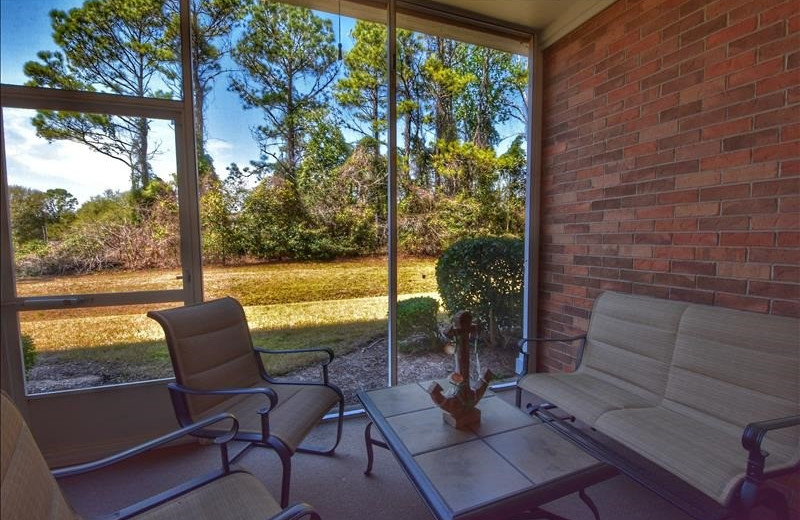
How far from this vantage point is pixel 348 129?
2775mm

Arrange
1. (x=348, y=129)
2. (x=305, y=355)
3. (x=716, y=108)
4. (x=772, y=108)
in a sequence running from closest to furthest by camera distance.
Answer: (x=772, y=108) < (x=716, y=108) < (x=348, y=129) < (x=305, y=355)

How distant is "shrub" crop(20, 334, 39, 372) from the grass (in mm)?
26

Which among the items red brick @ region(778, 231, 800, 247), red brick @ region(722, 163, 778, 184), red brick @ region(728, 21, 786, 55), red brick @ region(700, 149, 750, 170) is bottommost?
red brick @ region(778, 231, 800, 247)

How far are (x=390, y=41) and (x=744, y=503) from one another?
9.83 feet

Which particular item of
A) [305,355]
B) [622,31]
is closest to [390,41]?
[622,31]

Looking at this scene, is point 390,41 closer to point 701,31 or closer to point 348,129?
point 348,129

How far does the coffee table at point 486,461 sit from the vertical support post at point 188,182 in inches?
55.6

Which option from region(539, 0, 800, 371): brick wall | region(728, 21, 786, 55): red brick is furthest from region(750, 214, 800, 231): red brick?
region(728, 21, 786, 55): red brick

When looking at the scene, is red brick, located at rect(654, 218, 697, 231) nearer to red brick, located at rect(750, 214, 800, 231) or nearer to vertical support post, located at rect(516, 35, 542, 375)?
red brick, located at rect(750, 214, 800, 231)

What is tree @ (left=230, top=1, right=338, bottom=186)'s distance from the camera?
2.46 meters

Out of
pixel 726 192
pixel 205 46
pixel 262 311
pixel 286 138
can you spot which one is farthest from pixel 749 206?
pixel 205 46

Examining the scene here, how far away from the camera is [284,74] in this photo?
2.58 metres

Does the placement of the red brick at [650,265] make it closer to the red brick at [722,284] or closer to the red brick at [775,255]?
the red brick at [722,284]

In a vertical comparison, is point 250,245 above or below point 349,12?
below
